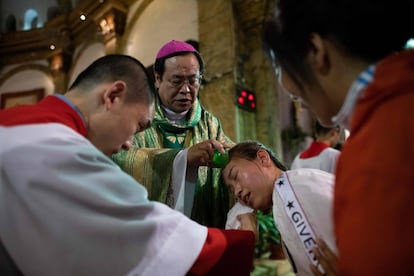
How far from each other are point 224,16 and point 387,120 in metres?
5.84

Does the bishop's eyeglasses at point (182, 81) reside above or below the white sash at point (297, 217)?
above

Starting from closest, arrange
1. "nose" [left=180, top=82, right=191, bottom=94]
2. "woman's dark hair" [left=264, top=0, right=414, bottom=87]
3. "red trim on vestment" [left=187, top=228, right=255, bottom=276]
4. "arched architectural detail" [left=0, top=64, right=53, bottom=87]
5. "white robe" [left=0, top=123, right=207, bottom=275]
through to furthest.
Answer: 1. "woman's dark hair" [left=264, top=0, right=414, bottom=87]
2. "white robe" [left=0, top=123, right=207, bottom=275]
3. "red trim on vestment" [left=187, top=228, right=255, bottom=276]
4. "nose" [left=180, top=82, right=191, bottom=94]
5. "arched architectural detail" [left=0, top=64, right=53, bottom=87]

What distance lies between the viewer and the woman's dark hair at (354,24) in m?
0.96

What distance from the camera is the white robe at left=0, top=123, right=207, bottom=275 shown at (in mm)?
1135

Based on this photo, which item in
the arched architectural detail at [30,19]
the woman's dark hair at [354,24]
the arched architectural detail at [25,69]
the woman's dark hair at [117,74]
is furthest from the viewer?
the arched architectural detail at [30,19]

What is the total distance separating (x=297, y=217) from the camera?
5.25ft

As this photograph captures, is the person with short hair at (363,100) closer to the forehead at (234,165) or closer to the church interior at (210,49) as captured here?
the forehead at (234,165)

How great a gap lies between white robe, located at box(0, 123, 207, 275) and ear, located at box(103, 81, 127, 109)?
36 centimetres

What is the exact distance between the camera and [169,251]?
128 cm

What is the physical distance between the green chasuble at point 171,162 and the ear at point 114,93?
737mm

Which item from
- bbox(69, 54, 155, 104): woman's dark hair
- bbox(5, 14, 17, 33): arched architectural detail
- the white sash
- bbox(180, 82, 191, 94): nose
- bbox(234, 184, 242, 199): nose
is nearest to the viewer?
the white sash

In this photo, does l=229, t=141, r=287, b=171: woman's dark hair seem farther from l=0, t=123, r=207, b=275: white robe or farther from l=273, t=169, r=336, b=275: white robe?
l=0, t=123, r=207, b=275: white robe

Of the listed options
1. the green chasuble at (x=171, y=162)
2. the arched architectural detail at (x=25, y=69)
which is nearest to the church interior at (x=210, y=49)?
the arched architectural detail at (x=25, y=69)

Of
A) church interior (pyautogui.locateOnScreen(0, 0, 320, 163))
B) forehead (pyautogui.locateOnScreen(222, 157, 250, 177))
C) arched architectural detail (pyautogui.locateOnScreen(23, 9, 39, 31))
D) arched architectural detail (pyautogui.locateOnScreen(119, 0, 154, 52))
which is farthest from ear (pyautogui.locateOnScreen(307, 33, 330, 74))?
arched architectural detail (pyautogui.locateOnScreen(23, 9, 39, 31))
